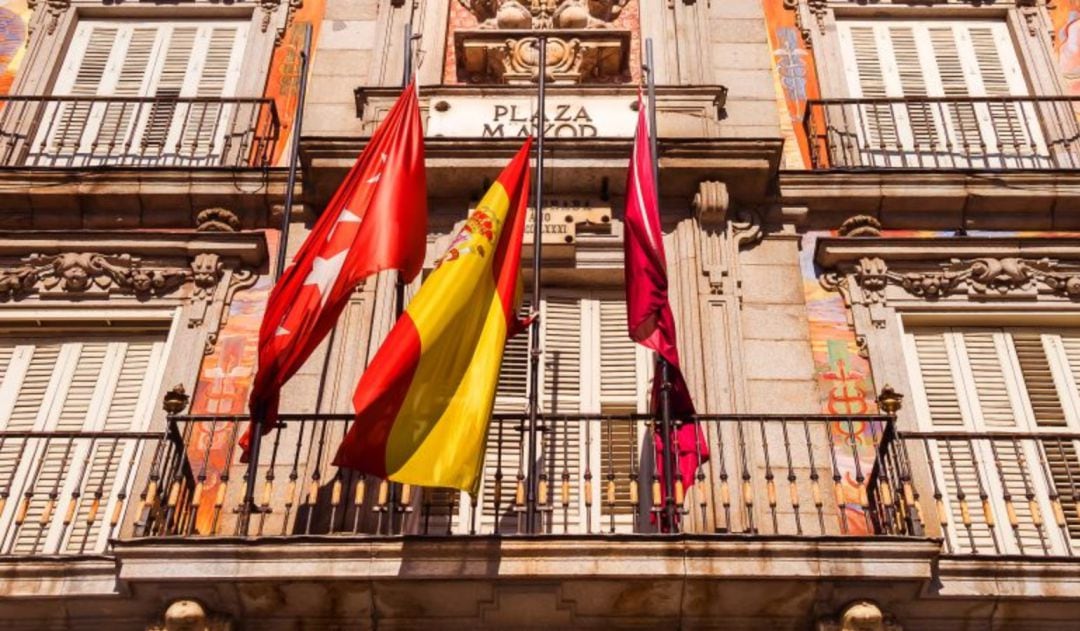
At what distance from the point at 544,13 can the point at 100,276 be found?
461 cm

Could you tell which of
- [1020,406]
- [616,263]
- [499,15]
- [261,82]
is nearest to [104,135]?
[261,82]

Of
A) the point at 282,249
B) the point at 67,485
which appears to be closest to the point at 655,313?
the point at 282,249

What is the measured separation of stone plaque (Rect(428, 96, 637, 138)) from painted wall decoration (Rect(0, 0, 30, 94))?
13.2 ft

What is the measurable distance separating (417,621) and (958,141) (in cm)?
642

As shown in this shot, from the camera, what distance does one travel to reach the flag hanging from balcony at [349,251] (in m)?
8.26

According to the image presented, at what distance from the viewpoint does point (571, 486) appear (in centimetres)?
883

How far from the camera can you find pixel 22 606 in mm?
7688

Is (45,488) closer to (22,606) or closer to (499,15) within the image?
(22,606)

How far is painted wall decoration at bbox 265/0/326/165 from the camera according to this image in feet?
37.2

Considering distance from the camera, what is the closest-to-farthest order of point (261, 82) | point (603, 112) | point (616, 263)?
1. point (616, 263)
2. point (603, 112)
3. point (261, 82)

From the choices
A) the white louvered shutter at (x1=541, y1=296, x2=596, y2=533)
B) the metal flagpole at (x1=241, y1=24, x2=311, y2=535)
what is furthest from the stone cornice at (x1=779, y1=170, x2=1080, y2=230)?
the metal flagpole at (x1=241, y1=24, x2=311, y2=535)

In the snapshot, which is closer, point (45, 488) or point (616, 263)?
point (45, 488)

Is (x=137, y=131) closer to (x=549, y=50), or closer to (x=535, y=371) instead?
(x=549, y=50)

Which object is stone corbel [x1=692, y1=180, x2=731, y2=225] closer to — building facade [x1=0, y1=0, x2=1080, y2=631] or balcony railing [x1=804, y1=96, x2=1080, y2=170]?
building facade [x1=0, y1=0, x2=1080, y2=631]
